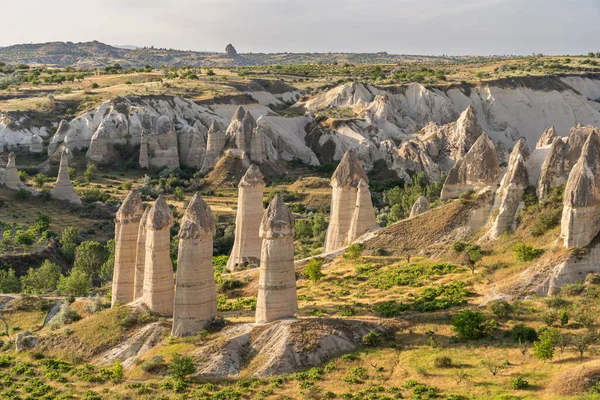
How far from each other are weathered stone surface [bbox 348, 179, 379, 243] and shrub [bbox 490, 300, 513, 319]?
37.2ft

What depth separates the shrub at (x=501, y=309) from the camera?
2416 cm

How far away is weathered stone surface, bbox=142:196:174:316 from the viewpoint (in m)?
26.6

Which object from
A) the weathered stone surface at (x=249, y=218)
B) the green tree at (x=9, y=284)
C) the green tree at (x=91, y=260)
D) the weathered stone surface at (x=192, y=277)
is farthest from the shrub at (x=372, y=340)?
the green tree at (x=9, y=284)

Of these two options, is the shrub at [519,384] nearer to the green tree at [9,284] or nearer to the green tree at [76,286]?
the green tree at [76,286]

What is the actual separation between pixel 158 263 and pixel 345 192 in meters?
12.6

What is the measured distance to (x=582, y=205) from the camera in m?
25.3

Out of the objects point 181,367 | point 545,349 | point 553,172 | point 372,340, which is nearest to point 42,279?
point 181,367

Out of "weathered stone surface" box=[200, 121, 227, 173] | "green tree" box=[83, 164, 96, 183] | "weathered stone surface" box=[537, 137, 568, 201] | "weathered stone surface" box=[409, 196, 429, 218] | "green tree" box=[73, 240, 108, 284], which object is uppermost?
"weathered stone surface" box=[537, 137, 568, 201]

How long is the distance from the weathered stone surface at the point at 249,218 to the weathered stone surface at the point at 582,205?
48.6 feet

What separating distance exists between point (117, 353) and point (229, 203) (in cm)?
3685

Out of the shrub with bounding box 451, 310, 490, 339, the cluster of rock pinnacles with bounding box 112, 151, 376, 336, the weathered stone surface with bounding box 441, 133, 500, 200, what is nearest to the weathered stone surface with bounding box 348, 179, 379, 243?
the weathered stone surface with bounding box 441, 133, 500, 200

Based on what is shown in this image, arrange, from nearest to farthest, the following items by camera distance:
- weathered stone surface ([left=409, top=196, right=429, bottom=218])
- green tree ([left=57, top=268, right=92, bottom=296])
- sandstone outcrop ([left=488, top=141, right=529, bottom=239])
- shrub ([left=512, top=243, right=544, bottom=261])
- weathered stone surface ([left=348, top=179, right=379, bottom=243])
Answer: shrub ([left=512, top=243, right=544, bottom=261]), sandstone outcrop ([left=488, top=141, right=529, bottom=239]), weathered stone surface ([left=348, top=179, right=379, bottom=243]), green tree ([left=57, top=268, right=92, bottom=296]), weathered stone surface ([left=409, top=196, right=429, bottom=218])

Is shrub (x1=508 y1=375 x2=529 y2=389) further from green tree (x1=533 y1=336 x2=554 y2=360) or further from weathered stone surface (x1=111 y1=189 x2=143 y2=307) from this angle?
weathered stone surface (x1=111 y1=189 x2=143 y2=307)

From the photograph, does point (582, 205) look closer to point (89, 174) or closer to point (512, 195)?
point (512, 195)
